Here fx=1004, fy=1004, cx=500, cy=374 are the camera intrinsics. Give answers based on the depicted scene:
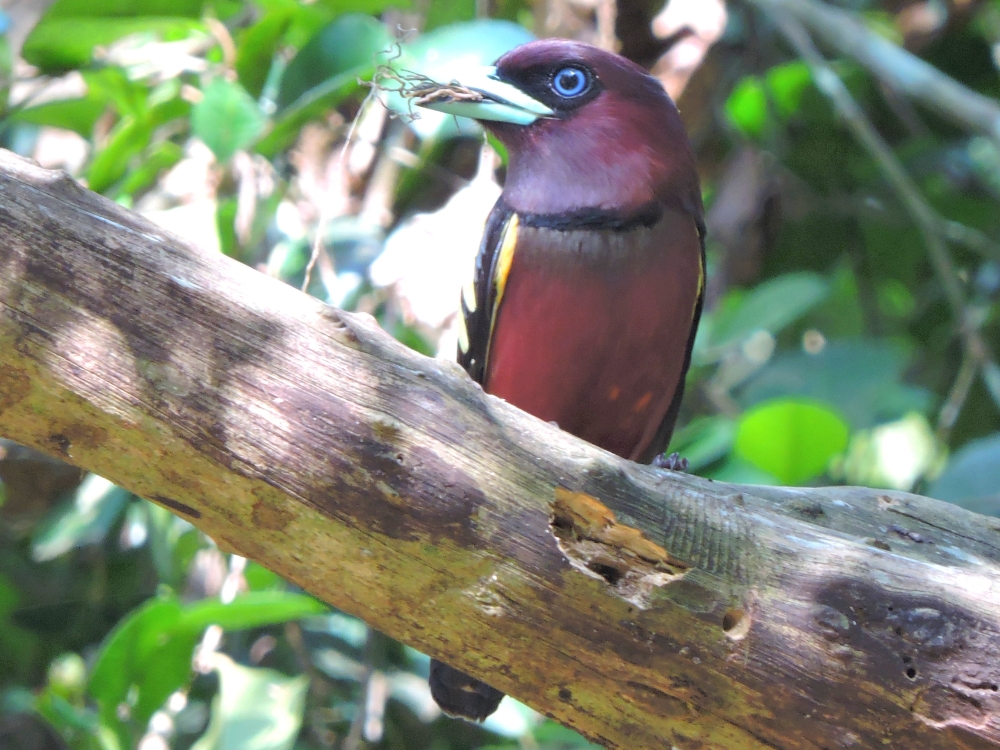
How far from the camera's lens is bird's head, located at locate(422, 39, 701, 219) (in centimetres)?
221

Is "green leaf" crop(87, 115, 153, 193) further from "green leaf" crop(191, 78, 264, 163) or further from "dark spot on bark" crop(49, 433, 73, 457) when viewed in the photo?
"dark spot on bark" crop(49, 433, 73, 457)

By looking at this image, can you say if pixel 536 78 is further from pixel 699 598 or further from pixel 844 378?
pixel 844 378

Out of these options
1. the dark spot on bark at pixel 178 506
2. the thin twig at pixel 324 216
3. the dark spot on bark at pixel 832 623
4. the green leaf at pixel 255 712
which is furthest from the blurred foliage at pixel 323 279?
the dark spot on bark at pixel 832 623

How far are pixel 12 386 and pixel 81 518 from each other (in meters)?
1.51

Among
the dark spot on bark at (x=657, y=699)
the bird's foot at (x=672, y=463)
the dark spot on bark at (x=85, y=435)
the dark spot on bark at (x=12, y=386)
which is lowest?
the bird's foot at (x=672, y=463)

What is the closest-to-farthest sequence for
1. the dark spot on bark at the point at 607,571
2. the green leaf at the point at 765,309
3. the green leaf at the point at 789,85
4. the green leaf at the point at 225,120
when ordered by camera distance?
the dark spot on bark at the point at 607,571 < the green leaf at the point at 225,120 < the green leaf at the point at 765,309 < the green leaf at the point at 789,85

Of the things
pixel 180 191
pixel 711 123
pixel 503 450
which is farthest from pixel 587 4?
pixel 503 450

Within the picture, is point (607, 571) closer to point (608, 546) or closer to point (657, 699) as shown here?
point (608, 546)

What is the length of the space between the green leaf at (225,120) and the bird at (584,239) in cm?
77

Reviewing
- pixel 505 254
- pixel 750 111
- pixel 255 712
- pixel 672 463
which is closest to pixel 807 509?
pixel 672 463

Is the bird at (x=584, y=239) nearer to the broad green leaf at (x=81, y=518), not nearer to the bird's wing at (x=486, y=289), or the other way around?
the bird's wing at (x=486, y=289)

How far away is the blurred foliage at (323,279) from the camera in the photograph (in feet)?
8.75

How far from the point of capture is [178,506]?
4.57 feet

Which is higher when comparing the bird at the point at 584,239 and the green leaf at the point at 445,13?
the green leaf at the point at 445,13
